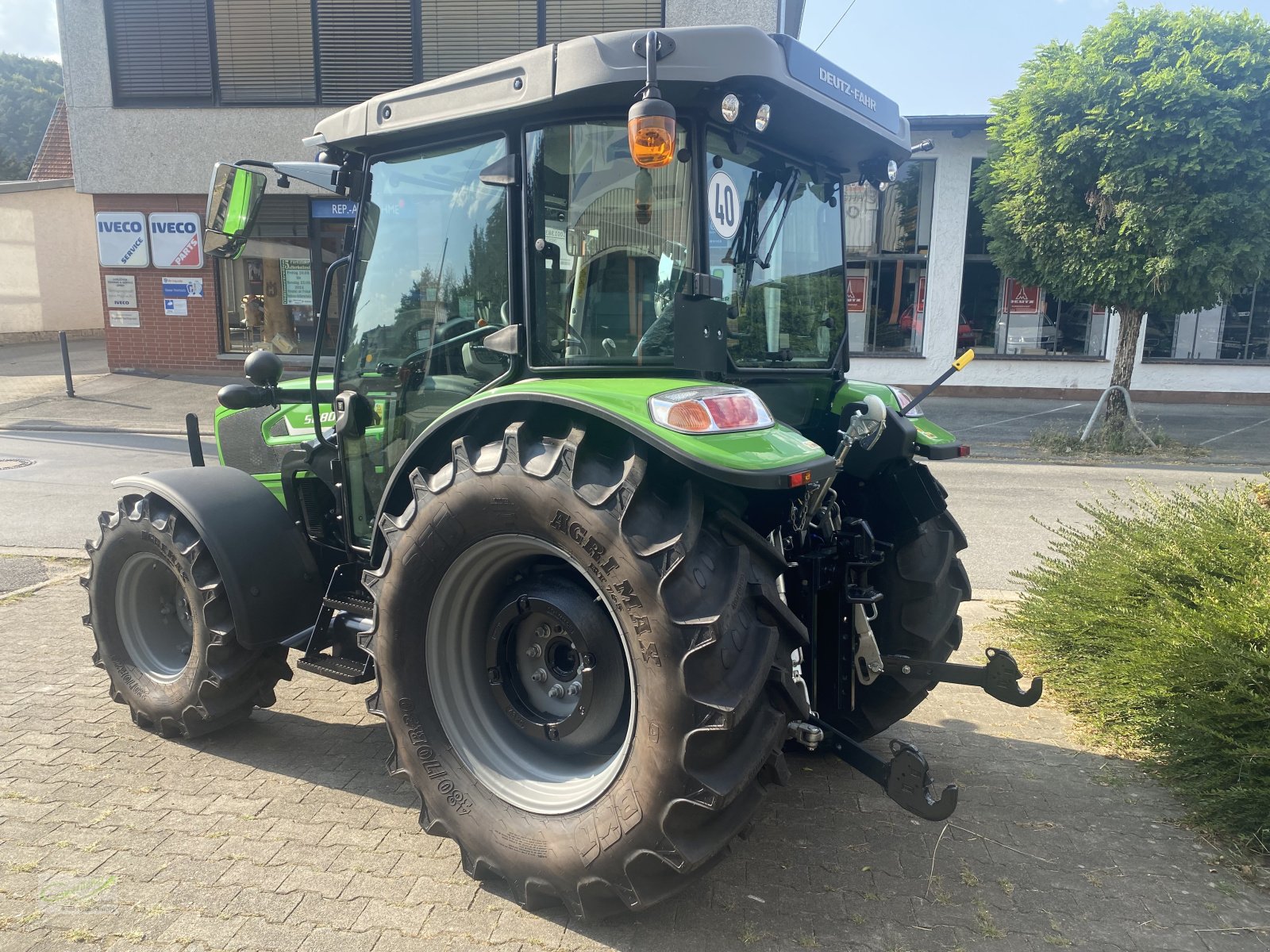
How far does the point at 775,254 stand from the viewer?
2.98m

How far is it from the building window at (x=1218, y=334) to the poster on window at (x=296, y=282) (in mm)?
16449

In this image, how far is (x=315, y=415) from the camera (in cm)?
354

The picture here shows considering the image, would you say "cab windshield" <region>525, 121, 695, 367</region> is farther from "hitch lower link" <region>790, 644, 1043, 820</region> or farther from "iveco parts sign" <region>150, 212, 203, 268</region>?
"iveco parts sign" <region>150, 212, 203, 268</region>

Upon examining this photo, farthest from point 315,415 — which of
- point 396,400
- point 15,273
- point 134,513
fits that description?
point 15,273

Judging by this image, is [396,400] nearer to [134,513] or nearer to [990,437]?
[134,513]

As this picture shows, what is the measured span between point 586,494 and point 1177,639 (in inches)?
95.3

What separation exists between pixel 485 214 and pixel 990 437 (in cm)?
1187

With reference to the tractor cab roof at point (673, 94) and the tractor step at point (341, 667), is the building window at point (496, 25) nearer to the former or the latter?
the tractor cab roof at point (673, 94)

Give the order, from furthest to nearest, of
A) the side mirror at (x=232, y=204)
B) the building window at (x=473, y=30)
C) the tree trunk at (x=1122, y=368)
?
the building window at (x=473, y=30), the tree trunk at (x=1122, y=368), the side mirror at (x=232, y=204)

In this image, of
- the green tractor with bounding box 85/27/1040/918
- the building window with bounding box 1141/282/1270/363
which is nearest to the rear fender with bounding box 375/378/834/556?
the green tractor with bounding box 85/27/1040/918

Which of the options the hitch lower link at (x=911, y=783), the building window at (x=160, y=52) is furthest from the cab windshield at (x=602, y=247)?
the building window at (x=160, y=52)

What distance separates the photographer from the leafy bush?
288 cm

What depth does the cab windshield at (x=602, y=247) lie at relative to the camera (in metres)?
2.53

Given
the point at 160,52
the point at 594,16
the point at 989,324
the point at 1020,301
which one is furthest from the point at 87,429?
the point at 1020,301
